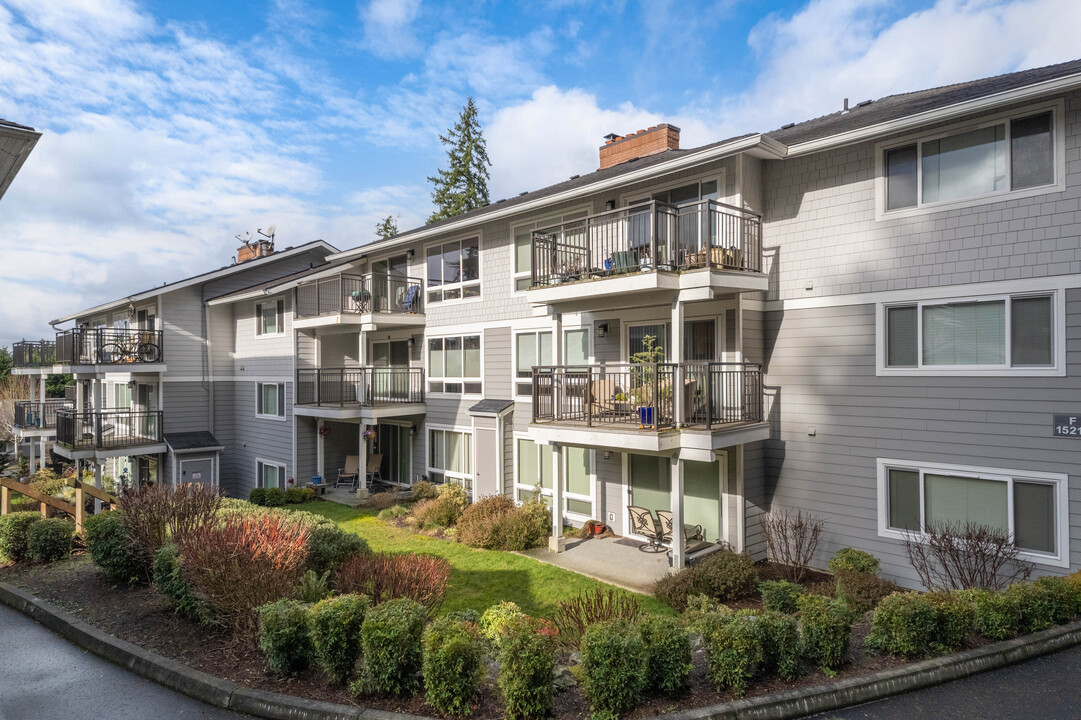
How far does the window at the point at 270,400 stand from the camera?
21391 millimetres

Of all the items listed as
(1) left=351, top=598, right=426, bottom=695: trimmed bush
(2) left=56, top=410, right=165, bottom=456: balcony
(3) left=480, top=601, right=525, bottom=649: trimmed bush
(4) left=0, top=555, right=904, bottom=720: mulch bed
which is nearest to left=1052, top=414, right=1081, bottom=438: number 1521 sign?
(4) left=0, top=555, right=904, bottom=720: mulch bed

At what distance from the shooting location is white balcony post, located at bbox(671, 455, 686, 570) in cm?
1050

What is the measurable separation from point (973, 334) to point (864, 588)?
4242mm

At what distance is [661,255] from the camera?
11.1 meters

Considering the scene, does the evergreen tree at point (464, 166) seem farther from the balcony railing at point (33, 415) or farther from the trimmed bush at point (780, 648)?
the trimmed bush at point (780, 648)

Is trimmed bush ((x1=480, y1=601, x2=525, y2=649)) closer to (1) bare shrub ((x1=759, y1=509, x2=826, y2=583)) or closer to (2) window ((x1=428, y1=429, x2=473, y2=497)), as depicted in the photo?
(1) bare shrub ((x1=759, y1=509, x2=826, y2=583))

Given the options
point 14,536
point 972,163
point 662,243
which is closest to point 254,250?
point 14,536

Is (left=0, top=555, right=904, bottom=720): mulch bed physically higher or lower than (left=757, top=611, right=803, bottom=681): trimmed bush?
lower

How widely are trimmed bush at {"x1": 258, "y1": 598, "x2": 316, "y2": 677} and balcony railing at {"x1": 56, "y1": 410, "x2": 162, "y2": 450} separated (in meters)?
19.5

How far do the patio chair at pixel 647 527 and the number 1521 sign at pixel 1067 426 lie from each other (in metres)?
6.39

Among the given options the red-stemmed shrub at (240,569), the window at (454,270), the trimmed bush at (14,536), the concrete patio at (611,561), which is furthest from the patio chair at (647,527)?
the trimmed bush at (14,536)

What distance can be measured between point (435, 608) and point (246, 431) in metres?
19.0

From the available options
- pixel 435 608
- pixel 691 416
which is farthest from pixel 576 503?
pixel 435 608

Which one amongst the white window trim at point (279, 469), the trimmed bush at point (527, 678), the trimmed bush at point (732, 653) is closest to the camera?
the trimmed bush at point (527, 678)
